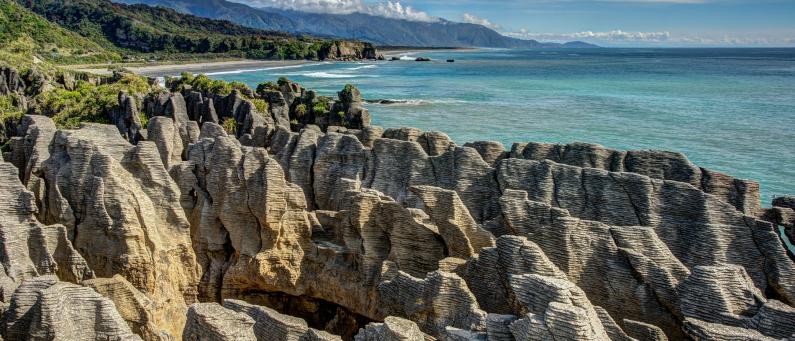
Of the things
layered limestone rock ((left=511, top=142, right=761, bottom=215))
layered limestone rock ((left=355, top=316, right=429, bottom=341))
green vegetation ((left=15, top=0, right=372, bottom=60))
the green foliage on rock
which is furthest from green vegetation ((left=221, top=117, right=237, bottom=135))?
green vegetation ((left=15, top=0, right=372, bottom=60))

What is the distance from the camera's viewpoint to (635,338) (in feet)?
25.8

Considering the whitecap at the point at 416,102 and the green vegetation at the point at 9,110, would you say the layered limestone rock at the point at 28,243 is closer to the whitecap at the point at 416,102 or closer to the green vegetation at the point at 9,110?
the green vegetation at the point at 9,110

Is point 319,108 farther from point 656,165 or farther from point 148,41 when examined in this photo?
point 148,41

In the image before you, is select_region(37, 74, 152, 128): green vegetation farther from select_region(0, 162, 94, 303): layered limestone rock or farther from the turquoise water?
the turquoise water

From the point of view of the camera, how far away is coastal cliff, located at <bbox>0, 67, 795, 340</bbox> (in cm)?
734

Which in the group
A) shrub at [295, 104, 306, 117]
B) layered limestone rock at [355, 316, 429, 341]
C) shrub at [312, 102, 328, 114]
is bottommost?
shrub at [295, 104, 306, 117]

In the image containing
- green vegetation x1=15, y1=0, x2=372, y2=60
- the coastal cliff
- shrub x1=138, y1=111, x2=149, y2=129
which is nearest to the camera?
the coastal cliff

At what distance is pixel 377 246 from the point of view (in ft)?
34.5

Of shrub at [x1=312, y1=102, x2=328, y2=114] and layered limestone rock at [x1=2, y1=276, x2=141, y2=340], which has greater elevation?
layered limestone rock at [x1=2, y1=276, x2=141, y2=340]

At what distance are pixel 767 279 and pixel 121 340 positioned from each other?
8973 millimetres

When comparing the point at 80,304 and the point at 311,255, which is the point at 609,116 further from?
the point at 80,304

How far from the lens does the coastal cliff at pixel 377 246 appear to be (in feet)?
24.1

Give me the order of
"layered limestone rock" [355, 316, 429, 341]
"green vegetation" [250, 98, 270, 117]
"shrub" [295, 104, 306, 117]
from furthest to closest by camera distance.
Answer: "shrub" [295, 104, 306, 117], "green vegetation" [250, 98, 270, 117], "layered limestone rock" [355, 316, 429, 341]

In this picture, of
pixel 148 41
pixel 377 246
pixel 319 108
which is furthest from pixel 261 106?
pixel 148 41
